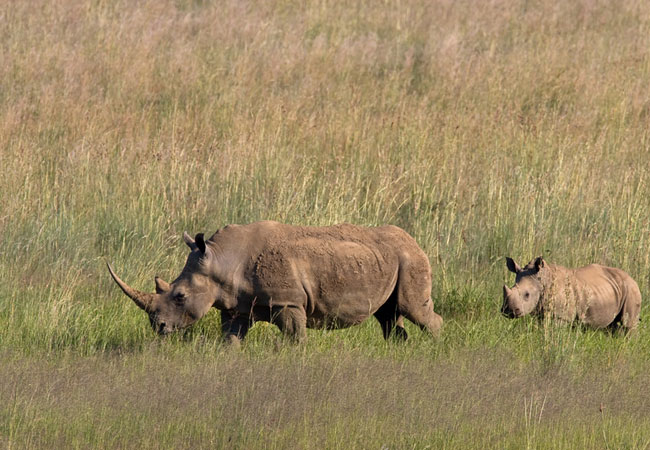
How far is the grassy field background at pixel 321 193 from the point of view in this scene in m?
6.22

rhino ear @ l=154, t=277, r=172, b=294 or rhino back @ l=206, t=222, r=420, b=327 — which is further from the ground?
rhino back @ l=206, t=222, r=420, b=327

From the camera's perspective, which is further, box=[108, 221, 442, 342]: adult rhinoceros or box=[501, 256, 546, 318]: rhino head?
box=[501, 256, 546, 318]: rhino head

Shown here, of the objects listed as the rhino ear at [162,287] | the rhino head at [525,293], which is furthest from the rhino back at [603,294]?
the rhino ear at [162,287]

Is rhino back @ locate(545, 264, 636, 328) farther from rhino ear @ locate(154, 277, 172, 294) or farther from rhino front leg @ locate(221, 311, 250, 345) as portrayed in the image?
rhino ear @ locate(154, 277, 172, 294)

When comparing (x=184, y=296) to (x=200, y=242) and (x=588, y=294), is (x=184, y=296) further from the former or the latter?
(x=588, y=294)

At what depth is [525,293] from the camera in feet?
25.0

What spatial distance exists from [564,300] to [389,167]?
4271 millimetres

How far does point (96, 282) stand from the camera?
9.12m

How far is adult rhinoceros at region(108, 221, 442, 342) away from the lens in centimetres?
704

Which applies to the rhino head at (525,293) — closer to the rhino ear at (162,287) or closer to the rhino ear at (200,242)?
the rhino ear at (200,242)

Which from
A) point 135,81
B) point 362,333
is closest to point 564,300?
point 362,333

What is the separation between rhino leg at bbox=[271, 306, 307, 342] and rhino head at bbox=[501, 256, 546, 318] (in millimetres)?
1485

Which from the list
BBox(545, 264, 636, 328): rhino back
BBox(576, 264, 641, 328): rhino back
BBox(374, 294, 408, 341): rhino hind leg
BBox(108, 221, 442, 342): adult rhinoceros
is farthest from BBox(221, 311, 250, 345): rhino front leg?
BBox(576, 264, 641, 328): rhino back

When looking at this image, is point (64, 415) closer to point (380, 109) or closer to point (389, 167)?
point (389, 167)
